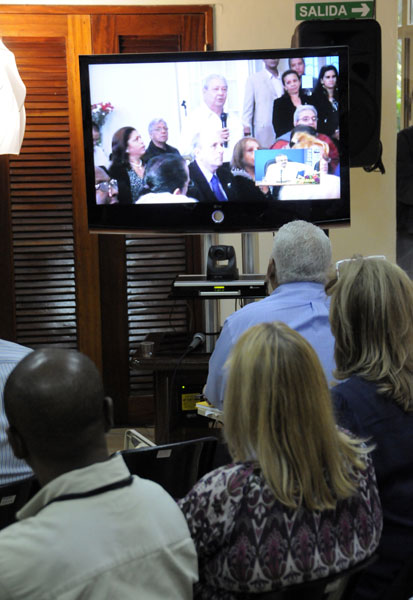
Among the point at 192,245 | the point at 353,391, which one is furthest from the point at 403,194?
the point at 353,391

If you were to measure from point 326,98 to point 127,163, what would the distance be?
0.87 metres

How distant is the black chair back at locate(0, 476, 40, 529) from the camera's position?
1.73 meters

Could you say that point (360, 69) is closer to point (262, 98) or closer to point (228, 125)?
point (262, 98)

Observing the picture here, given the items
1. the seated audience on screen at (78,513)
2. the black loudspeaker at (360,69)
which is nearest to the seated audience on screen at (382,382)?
the seated audience on screen at (78,513)

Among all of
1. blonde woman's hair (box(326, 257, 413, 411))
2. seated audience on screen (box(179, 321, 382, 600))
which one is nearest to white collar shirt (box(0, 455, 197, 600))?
seated audience on screen (box(179, 321, 382, 600))

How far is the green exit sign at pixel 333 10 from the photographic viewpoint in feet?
13.7

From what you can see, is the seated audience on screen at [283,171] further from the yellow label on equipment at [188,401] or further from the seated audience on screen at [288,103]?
the yellow label on equipment at [188,401]

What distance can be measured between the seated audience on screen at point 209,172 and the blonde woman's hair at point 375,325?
1.56 meters

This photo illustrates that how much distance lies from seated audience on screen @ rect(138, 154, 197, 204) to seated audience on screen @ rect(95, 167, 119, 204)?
11 cm

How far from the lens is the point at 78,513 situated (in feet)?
3.89

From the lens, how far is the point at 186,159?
3398 mm

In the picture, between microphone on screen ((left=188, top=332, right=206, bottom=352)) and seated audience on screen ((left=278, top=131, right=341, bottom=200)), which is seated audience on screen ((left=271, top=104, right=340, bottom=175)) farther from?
microphone on screen ((left=188, top=332, right=206, bottom=352))

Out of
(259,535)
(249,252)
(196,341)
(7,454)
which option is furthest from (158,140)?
(259,535)

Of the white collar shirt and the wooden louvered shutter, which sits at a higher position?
the wooden louvered shutter
